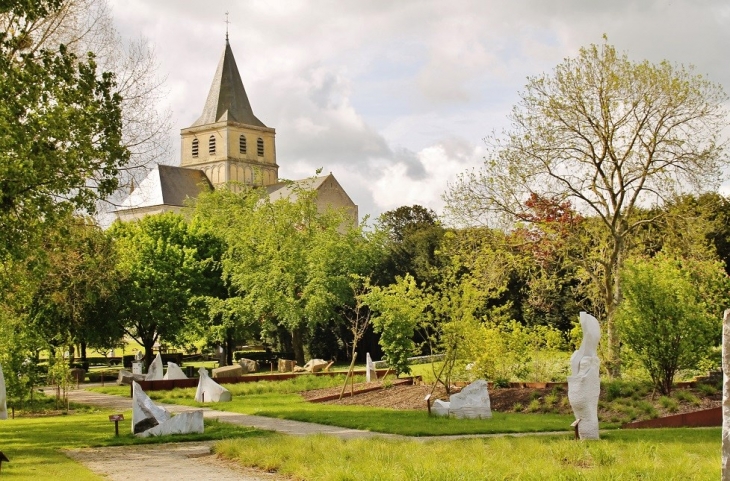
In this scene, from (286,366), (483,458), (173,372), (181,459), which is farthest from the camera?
(286,366)

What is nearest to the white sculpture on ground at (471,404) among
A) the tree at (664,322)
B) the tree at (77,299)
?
the tree at (664,322)

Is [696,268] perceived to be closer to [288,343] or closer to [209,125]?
[288,343]

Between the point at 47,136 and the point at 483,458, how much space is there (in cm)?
1087

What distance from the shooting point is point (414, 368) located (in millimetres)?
34812

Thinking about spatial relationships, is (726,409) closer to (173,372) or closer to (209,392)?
(209,392)

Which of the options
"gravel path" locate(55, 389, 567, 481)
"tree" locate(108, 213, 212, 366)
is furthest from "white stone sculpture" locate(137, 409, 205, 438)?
"tree" locate(108, 213, 212, 366)

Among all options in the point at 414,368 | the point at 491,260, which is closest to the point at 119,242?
the point at 414,368

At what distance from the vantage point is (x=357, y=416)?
1953 cm

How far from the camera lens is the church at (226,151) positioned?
93.6 m

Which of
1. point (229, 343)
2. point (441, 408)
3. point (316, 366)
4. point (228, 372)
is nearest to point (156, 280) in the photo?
point (229, 343)

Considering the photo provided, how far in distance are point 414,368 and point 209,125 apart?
231 ft

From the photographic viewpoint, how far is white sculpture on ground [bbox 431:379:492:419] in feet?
61.9

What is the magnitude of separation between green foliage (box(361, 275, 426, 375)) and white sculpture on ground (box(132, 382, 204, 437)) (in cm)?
923

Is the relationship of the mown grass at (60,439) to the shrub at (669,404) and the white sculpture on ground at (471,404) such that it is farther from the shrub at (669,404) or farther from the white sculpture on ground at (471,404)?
the shrub at (669,404)
